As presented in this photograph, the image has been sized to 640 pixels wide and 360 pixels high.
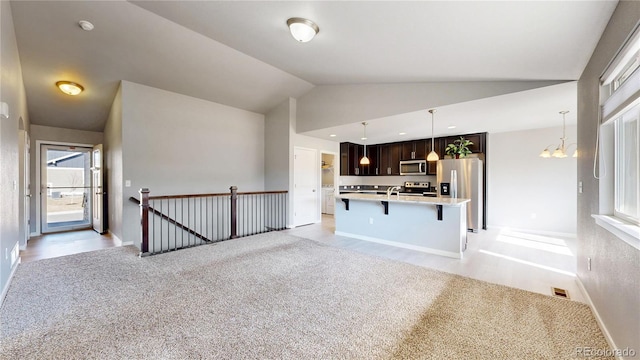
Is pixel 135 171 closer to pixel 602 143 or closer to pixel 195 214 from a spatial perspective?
pixel 195 214

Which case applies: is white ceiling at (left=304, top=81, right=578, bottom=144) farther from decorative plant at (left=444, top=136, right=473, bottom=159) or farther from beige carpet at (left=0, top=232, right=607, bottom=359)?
beige carpet at (left=0, top=232, right=607, bottom=359)

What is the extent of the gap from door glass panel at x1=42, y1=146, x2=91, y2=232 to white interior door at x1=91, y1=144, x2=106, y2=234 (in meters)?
0.34

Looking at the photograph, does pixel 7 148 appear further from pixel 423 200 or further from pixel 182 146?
pixel 423 200

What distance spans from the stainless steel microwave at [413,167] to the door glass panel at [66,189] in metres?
8.35

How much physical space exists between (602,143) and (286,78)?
461 cm

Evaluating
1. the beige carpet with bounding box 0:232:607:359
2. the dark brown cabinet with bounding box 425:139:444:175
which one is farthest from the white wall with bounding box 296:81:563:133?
the dark brown cabinet with bounding box 425:139:444:175

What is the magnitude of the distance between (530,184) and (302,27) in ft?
19.3

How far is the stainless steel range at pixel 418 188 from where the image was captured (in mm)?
6887

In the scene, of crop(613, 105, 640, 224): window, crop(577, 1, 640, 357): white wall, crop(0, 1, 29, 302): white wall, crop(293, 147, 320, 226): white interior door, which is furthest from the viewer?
crop(293, 147, 320, 226): white interior door

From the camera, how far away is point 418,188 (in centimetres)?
712

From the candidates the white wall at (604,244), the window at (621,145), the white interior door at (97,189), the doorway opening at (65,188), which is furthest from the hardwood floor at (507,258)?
the doorway opening at (65,188)

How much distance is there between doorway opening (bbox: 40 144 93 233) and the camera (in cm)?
584

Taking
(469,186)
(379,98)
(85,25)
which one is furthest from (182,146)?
(469,186)

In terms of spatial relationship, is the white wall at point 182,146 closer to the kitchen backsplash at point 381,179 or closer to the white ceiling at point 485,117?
the white ceiling at point 485,117
